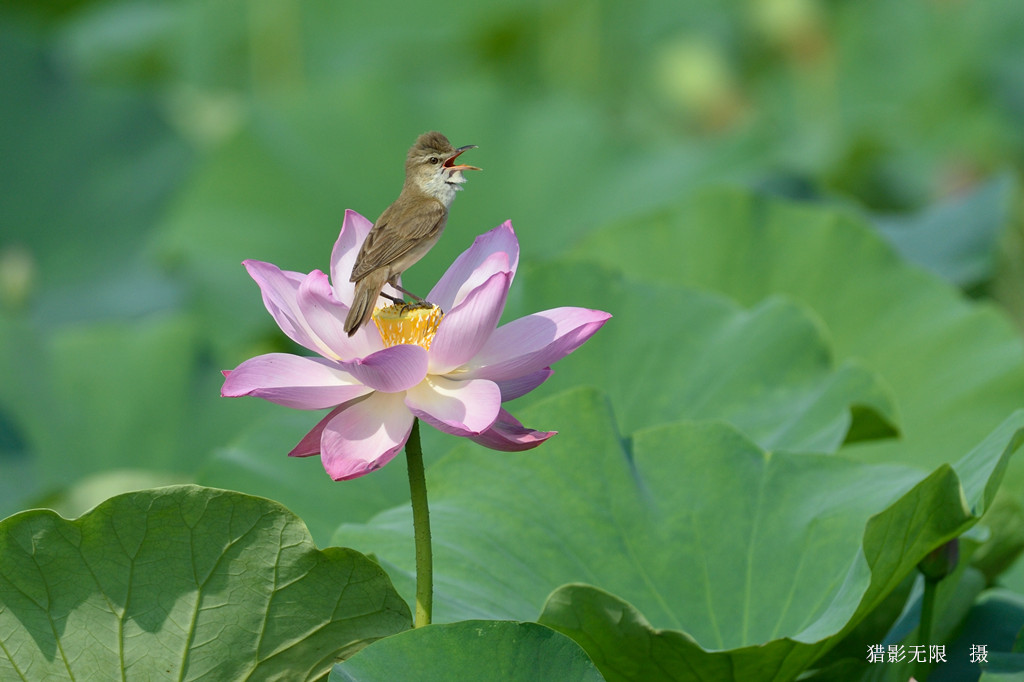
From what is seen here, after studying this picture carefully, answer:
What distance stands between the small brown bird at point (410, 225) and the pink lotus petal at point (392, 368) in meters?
0.03

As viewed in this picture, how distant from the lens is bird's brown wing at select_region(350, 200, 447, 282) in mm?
720

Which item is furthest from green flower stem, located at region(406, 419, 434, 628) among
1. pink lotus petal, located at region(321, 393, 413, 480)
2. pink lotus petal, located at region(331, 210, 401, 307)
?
pink lotus petal, located at region(331, 210, 401, 307)

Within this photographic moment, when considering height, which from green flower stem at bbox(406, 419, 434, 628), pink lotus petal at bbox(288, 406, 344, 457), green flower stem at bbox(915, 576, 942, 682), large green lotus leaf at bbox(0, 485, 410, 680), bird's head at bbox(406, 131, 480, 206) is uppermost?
bird's head at bbox(406, 131, 480, 206)

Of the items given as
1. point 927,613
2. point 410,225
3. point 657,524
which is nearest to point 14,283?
point 657,524

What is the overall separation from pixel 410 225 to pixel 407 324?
73 millimetres

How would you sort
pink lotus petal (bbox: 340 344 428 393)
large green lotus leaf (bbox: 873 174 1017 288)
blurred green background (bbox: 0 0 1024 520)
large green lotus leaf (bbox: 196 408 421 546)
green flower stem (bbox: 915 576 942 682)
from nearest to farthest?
pink lotus petal (bbox: 340 344 428 393), green flower stem (bbox: 915 576 942 682), large green lotus leaf (bbox: 196 408 421 546), blurred green background (bbox: 0 0 1024 520), large green lotus leaf (bbox: 873 174 1017 288)

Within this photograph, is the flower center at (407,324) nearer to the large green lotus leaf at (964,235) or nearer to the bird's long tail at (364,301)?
the bird's long tail at (364,301)

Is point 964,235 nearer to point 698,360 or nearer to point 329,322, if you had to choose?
point 698,360

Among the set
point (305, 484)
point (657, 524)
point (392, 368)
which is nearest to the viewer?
point (392, 368)

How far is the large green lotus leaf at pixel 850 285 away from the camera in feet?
5.04

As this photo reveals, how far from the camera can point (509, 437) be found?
0.71 metres

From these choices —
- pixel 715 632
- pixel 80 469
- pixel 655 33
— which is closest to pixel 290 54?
pixel 655 33

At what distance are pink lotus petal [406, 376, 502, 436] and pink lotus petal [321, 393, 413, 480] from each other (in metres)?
0.01

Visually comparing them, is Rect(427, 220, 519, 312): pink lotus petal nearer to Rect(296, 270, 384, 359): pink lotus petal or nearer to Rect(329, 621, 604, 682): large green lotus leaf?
Rect(296, 270, 384, 359): pink lotus petal
